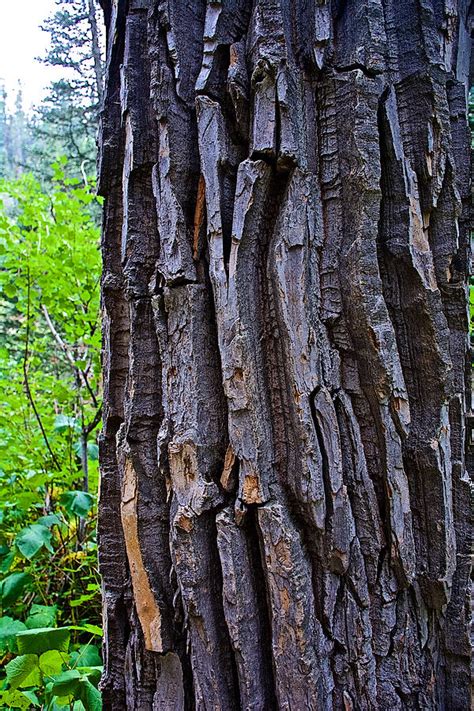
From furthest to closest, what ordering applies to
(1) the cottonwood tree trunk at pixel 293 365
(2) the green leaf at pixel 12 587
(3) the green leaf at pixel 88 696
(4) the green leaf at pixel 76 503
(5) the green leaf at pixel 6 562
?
(4) the green leaf at pixel 76 503, (5) the green leaf at pixel 6 562, (2) the green leaf at pixel 12 587, (3) the green leaf at pixel 88 696, (1) the cottonwood tree trunk at pixel 293 365

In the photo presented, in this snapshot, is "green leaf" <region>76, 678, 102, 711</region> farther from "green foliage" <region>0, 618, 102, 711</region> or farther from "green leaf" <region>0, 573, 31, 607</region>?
"green leaf" <region>0, 573, 31, 607</region>

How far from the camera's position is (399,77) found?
105cm

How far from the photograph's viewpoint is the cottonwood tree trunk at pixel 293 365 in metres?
0.95

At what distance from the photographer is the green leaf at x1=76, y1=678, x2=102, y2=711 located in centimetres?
126

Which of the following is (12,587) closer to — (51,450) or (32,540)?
(32,540)

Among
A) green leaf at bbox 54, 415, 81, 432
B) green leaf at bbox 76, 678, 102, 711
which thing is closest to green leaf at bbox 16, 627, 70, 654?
green leaf at bbox 76, 678, 102, 711

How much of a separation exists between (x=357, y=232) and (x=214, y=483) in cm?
57

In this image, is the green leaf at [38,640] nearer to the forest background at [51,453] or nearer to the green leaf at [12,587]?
the forest background at [51,453]

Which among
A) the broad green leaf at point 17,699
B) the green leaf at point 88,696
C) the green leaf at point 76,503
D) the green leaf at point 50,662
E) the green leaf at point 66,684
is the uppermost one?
the green leaf at point 76,503

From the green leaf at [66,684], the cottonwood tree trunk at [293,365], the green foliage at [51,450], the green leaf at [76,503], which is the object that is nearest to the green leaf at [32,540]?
the green foliage at [51,450]

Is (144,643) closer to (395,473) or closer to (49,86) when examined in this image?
(395,473)

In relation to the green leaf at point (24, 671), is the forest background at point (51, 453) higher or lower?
higher

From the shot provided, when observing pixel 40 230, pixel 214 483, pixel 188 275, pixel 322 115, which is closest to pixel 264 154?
pixel 322 115

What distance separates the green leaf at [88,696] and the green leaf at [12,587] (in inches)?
27.6
